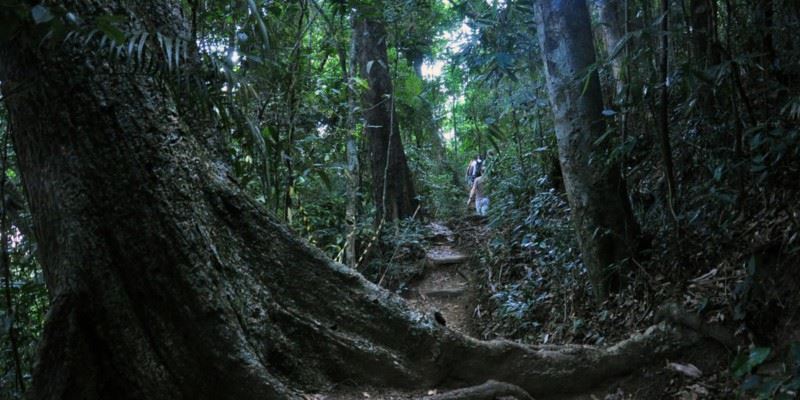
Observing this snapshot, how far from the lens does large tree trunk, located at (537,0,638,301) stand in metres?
4.89

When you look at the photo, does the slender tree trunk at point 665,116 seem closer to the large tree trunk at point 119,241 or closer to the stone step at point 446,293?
the large tree trunk at point 119,241

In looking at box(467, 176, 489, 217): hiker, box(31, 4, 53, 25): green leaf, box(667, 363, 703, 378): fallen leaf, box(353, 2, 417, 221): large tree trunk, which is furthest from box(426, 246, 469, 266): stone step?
box(31, 4, 53, 25): green leaf

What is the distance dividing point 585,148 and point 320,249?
2.43m

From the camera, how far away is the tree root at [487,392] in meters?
3.27

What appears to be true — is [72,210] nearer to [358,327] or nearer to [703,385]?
[358,327]

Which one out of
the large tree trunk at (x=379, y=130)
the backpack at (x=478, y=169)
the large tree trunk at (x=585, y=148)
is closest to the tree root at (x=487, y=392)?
the large tree trunk at (x=585, y=148)

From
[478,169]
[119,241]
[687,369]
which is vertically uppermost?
[478,169]

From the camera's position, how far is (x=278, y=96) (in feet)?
21.4

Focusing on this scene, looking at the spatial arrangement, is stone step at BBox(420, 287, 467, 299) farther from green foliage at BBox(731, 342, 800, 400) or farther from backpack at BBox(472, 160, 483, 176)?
green foliage at BBox(731, 342, 800, 400)

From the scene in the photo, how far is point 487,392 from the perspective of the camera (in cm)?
335

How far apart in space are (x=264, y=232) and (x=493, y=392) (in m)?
1.64

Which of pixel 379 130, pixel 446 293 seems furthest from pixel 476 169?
pixel 446 293

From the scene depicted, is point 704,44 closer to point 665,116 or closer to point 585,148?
point 665,116

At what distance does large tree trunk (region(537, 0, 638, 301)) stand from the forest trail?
246 cm
